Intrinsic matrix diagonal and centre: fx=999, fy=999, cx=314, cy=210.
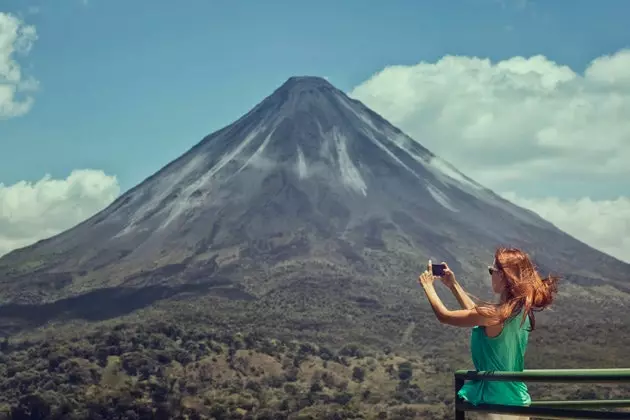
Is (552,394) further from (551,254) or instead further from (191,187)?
(191,187)

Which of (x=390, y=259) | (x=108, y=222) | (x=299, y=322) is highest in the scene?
(x=108, y=222)

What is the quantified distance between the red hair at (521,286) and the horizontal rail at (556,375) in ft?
1.00

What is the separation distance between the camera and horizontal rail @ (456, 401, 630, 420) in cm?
377

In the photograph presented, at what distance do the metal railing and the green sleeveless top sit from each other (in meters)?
0.06

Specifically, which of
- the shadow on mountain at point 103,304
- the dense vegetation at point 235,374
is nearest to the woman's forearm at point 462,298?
the dense vegetation at point 235,374

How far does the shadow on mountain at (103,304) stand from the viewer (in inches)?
5103

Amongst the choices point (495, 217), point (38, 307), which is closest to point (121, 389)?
point (38, 307)

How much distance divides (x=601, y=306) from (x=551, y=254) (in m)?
31.8

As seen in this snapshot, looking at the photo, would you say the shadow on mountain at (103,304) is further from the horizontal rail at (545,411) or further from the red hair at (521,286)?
the horizontal rail at (545,411)

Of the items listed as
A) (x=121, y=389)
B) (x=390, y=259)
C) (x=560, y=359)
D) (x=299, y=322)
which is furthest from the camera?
(x=390, y=259)

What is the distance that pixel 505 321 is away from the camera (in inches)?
189

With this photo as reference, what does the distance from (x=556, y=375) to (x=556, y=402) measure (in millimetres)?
426

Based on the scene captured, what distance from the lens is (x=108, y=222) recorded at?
179000 mm

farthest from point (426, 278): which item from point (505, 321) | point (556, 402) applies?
point (556, 402)
